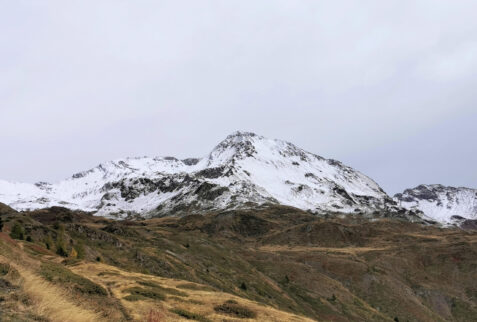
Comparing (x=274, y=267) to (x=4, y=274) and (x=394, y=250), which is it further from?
(x=4, y=274)

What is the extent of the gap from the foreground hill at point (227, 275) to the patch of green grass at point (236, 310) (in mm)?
70

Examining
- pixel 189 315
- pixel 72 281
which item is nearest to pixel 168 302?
pixel 189 315

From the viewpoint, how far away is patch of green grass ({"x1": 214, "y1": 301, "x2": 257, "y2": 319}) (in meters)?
27.1

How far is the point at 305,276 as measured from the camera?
83938mm

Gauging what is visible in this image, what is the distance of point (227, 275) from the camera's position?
227 feet

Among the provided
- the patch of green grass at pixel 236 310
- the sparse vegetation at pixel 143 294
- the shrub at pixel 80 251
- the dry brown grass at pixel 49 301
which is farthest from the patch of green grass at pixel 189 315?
the shrub at pixel 80 251

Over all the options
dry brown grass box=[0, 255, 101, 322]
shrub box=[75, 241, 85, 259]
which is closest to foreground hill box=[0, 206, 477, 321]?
dry brown grass box=[0, 255, 101, 322]

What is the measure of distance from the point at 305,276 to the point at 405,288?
77.3 ft

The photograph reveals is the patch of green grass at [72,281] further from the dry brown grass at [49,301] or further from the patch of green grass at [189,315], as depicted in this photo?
the patch of green grass at [189,315]

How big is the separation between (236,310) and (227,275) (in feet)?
140

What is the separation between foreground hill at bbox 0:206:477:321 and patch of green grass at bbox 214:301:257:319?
0.07m

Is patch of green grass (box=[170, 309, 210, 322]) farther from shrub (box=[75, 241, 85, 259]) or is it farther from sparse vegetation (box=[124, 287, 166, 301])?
shrub (box=[75, 241, 85, 259])

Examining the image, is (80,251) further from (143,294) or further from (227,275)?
(227,275)

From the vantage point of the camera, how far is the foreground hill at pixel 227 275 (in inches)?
953
